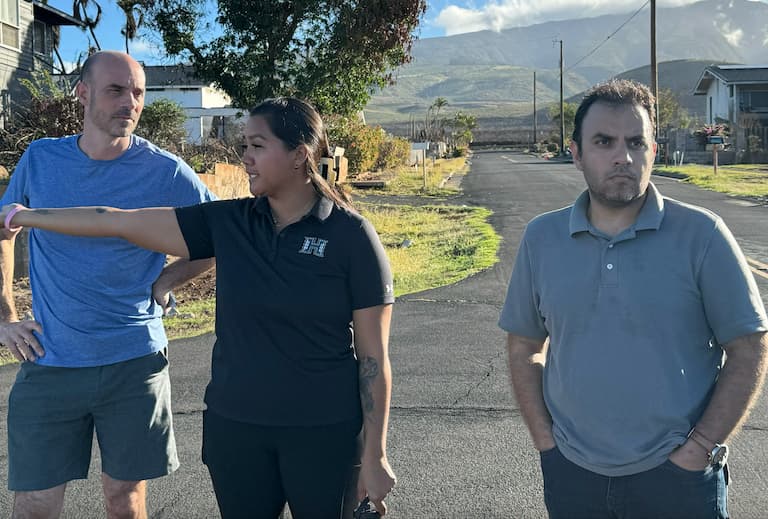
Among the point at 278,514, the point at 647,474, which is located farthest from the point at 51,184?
the point at 647,474

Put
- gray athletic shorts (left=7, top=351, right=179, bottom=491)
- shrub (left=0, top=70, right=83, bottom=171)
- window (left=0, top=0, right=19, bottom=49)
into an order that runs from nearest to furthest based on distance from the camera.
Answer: gray athletic shorts (left=7, top=351, right=179, bottom=491)
shrub (left=0, top=70, right=83, bottom=171)
window (left=0, top=0, right=19, bottom=49)

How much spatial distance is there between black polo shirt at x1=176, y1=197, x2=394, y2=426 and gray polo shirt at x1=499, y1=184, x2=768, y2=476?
61 cm

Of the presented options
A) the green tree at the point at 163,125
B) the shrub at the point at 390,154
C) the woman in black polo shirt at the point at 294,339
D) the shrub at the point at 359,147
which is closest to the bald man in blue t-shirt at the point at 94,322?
the woman in black polo shirt at the point at 294,339

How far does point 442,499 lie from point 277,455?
175cm

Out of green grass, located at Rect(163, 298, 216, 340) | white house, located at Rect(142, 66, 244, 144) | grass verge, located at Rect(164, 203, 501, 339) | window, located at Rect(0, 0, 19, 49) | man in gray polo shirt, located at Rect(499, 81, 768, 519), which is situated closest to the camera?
man in gray polo shirt, located at Rect(499, 81, 768, 519)

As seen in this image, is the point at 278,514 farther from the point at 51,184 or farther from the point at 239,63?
the point at 239,63

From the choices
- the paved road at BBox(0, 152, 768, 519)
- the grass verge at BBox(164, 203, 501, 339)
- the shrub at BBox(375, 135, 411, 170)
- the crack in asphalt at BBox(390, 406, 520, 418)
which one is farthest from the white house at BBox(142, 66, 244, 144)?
the crack in asphalt at BBox(390, 406, 520, 418)

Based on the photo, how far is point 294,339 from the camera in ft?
8.66

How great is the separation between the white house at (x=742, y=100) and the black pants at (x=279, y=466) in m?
53.0

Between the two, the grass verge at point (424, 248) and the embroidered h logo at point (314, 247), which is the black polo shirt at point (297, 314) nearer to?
the embroidered h logo at point (314, 247)

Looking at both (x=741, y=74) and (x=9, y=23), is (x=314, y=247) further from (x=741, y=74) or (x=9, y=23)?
(x=741, y=74)

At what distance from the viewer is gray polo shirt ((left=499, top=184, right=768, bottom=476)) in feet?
7.88

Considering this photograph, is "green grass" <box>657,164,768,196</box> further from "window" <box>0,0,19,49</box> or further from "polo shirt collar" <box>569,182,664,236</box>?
"polo shirt collar" <box>569,182,664,236</box>

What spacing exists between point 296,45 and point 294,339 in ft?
46.2
